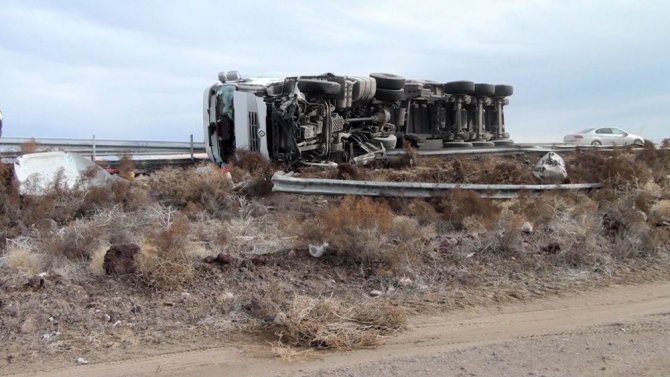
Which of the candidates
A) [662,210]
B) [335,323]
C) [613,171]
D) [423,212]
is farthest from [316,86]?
[335,323]

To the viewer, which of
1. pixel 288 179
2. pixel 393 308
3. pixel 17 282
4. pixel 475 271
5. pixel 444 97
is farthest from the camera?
pixel 444 97

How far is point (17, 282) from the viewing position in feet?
21.9

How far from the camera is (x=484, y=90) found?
64.6ft

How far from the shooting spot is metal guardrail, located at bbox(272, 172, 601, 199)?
9805 mm

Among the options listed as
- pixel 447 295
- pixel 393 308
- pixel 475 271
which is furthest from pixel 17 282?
pixel 475 271

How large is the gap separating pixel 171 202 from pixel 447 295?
5.67 metres

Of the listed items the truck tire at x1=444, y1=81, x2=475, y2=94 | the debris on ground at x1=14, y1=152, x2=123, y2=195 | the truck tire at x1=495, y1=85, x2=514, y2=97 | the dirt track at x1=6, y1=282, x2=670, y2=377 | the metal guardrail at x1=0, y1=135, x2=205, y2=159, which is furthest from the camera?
the truck tire at x1=495, y1=85, x2=514, y2=97

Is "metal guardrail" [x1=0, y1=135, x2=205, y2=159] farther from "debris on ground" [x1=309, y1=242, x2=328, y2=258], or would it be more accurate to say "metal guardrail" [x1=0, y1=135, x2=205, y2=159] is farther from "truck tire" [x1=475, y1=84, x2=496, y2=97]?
"debris on ground" [x1=309, y1=242, x2=328, y2=258]

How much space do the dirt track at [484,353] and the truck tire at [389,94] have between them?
379 inches

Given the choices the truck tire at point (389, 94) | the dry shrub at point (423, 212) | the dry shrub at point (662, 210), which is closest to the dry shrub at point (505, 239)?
the dry shrub at point (423, 212)

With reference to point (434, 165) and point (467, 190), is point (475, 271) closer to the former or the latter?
point (467, 190)

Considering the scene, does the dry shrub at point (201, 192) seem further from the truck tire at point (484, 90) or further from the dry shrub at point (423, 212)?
the truck tire at point (484, 90)

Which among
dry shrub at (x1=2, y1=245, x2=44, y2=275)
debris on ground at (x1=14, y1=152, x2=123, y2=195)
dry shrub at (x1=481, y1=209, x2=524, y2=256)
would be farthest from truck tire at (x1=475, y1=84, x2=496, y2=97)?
dry shrub at (x1=2, y1=245, x2=44, y2=275)

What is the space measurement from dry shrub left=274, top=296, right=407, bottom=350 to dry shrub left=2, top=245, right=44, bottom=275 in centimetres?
300
